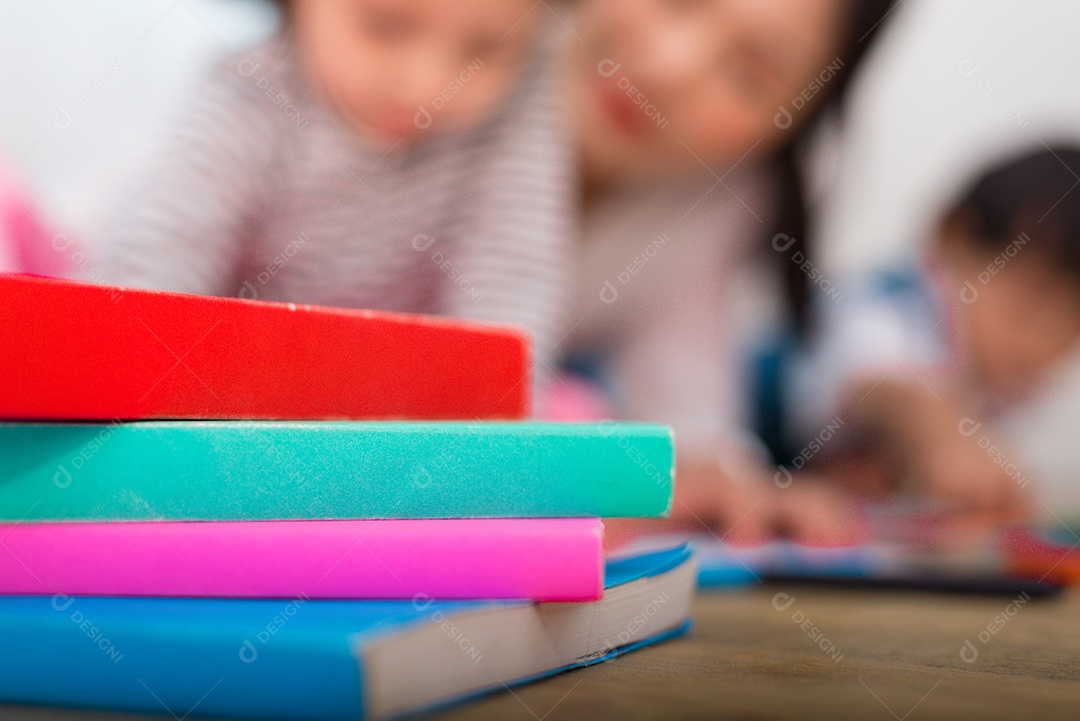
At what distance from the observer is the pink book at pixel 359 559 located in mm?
309

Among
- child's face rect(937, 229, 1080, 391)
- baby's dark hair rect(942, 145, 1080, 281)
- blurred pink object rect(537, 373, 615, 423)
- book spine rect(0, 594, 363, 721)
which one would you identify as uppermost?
baby's dark hair rect(942, 145, 1080, 281)

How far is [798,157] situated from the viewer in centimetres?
134

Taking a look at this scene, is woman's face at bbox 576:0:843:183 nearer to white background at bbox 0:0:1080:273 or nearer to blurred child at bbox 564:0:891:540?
blurred child at bbox 564:0:891:540

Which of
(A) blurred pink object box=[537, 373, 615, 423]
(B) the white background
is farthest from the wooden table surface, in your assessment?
(B) the white background

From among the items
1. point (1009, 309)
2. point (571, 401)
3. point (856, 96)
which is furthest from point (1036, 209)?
point (571, 401)

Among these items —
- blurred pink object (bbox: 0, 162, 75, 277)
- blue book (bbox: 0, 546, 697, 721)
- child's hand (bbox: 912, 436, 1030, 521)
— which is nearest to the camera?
blue book (bbox: 0, 546, 697, 721)

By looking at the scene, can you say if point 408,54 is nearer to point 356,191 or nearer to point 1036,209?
point 356,191

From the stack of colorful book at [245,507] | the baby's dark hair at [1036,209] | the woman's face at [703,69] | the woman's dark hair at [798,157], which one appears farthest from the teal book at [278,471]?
the baby's dark hair at [1036,209]

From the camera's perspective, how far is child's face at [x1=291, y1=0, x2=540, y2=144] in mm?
823

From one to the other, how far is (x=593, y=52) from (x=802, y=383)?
776 mm

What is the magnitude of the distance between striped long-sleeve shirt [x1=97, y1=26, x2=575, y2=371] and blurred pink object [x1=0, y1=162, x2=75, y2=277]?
0.10m

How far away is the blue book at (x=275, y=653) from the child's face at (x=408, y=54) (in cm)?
64

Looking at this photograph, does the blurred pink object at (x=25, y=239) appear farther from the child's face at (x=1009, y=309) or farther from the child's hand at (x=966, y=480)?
the child's face at (x=1009, y=309)

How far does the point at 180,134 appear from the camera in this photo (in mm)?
1058
